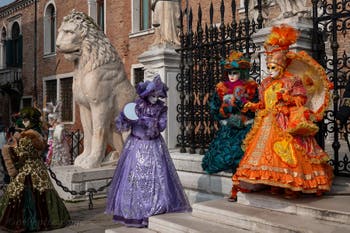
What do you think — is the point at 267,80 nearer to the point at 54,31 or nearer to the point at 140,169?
the point at 140,169

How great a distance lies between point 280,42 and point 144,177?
1966 mm

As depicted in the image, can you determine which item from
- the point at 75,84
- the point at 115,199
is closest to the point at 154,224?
the point at 115,199

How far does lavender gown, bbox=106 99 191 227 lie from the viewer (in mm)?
4566

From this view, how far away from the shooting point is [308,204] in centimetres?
400

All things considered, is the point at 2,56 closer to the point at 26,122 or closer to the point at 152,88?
the point at 26,122

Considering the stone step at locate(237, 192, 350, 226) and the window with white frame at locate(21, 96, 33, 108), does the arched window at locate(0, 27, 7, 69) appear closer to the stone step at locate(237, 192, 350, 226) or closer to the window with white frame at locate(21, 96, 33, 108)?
the window with white frame at locate(21, 96, 33, 108)

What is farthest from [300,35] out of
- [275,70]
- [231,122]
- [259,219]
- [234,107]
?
[259,219]

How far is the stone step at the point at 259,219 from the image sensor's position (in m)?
3.62

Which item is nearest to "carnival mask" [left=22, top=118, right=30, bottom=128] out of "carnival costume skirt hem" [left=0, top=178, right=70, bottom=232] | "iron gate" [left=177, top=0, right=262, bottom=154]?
"carnival costume skirt hem" [left=0, top=178, right=70, bottom=232]

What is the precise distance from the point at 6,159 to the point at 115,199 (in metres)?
1.45

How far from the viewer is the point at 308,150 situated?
4.10m

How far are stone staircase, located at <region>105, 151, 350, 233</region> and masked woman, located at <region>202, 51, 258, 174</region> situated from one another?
0.56 meters

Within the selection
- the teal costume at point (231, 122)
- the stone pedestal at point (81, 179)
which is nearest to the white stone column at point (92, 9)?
the stone pedestal at point (81, 179)

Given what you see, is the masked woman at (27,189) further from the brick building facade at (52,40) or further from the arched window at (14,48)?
the arched window at (14,48)
